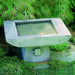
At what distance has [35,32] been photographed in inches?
226

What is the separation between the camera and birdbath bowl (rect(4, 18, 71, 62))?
17.1ft

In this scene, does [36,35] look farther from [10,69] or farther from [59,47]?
[59,47]

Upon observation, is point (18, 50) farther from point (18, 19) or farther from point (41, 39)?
point (41, 39)

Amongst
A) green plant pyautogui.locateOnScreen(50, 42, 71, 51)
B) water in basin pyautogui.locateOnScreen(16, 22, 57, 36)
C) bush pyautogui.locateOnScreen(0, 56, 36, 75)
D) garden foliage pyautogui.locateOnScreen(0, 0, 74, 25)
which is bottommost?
green plant pyautogui.locateOnScreen(50, 42, 71, 51)

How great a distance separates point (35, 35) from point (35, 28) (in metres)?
0.67

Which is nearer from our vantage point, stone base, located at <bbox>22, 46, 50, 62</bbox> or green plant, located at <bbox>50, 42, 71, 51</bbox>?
stone base, located at <bbox>22, 46, 50, 62</bbox>

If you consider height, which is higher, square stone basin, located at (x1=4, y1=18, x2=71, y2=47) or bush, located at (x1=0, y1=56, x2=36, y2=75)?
square stone basin, located at (x1=4, y1=18, x2=71, y2=47)

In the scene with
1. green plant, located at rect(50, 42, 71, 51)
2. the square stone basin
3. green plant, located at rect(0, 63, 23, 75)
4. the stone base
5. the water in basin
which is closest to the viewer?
green plant, located at rect(0, 63, 23, 75)

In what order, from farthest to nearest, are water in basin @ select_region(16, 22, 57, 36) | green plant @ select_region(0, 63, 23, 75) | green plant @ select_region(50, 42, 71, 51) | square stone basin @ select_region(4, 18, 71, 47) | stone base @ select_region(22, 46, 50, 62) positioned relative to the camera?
green plant @ select_region(50, 42, 71, 51), stone base @ select_region(22, 46, 50, 62), water in basin @ select_region(16, 22, 57, 36), square stone basin @ select_region(4, 18, 71, 47), green plant @ select_region(0, 63, 23, 75)

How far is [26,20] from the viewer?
621 cm

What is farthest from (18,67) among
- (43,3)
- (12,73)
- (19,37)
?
(43,3)

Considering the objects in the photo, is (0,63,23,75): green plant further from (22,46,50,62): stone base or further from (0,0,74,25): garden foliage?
(0,0,74,25): garden foliage

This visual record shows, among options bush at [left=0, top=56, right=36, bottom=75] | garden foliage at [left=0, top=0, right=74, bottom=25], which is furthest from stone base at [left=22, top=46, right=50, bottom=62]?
garden foliage at [left=0, top=0, right=74, bottom=25]

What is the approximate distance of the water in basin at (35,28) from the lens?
18.7ft
